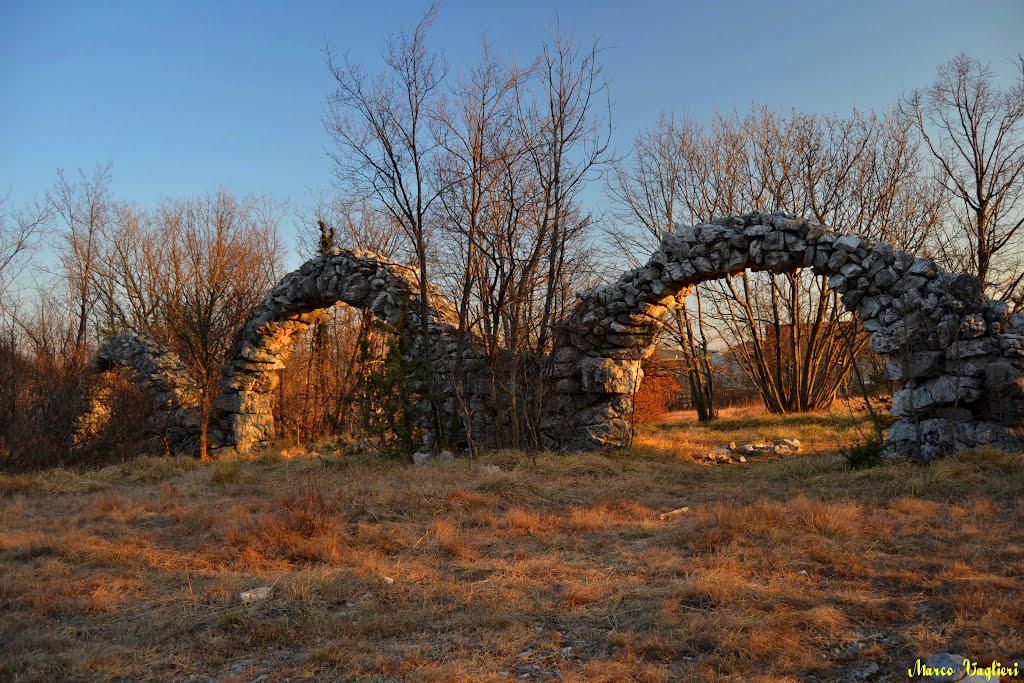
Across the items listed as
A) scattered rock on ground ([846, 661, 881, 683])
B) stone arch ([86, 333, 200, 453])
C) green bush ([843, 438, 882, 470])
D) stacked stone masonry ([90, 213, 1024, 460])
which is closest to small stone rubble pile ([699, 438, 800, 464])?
stacked stone masonry ([90, 213, 1024, 460])

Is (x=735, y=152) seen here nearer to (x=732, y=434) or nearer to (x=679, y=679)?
(x=732, y=434)

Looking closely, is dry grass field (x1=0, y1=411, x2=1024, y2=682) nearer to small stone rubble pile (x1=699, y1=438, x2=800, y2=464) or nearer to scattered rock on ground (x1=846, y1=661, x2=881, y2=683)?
scattered rock on ground (x1=846, y1=661, x2=881, y2=683)

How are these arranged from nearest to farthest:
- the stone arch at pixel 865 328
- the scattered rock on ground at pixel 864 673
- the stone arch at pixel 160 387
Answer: the scattered rock on ground at pixel 864 673
the stone arch at pixel 865 328
the stone arch at pixel 160 387

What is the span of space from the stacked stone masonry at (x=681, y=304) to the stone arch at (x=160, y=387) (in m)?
0.18

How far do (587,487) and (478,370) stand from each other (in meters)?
3.22

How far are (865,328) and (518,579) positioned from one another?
6047 millimetres

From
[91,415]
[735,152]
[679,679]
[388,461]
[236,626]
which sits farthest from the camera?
[735,152]

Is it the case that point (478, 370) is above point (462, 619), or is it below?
above

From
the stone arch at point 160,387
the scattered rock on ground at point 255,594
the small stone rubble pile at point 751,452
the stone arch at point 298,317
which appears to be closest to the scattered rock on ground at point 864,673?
the scattered rock on ground at point 255,594

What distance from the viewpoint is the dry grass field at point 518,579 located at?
3.04m

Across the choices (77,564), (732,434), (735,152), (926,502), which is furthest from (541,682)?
(735,152)

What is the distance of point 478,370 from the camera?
399 inches
